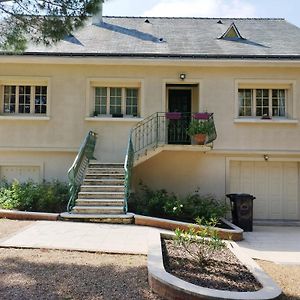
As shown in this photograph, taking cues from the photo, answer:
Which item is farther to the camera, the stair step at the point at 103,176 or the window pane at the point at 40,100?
the window pane at the point at 40,100

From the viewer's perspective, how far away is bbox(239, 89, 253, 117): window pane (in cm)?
1387

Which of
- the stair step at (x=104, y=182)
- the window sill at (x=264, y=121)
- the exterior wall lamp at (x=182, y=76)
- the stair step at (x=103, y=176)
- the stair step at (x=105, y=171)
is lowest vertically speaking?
the stair step at (x=104, y=182)

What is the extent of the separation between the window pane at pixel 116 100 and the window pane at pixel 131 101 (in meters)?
0.31

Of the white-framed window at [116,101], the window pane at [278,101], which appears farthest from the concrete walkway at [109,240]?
the white-framed window at [116,101]

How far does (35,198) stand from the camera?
11.2 meters

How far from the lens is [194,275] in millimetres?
5652

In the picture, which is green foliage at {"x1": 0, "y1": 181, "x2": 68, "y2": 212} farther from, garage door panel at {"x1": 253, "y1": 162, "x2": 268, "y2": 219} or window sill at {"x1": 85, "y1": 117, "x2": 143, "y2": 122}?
garage door panel at {"x1": 253, "y1": 162, "x2": 268, "y2": 219}

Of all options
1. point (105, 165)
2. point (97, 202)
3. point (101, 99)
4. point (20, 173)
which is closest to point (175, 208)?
point (97, 202)

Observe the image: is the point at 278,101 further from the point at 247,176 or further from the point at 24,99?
the point at 24,99

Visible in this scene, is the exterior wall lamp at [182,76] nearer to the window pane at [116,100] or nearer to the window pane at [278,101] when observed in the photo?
the window pane at [116,100]

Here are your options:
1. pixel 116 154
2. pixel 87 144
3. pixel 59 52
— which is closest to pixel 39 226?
pixel 87 144

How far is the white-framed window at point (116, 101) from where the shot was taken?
550 inches

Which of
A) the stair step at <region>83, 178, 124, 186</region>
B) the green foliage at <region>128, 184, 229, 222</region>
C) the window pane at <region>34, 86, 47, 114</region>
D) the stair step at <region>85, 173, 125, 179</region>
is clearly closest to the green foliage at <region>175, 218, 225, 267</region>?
the green foliage at <region>128, 184, 229, 222</region>

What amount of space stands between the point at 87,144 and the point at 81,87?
2346mm
